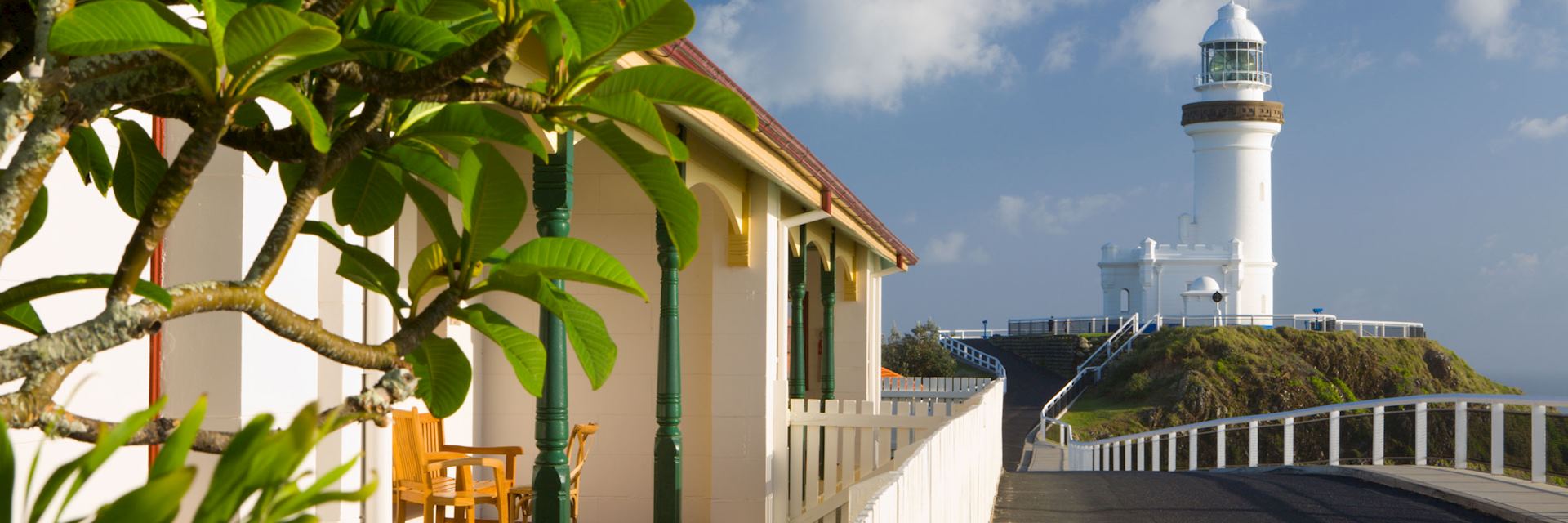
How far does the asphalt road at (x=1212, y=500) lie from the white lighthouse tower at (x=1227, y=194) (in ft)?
162

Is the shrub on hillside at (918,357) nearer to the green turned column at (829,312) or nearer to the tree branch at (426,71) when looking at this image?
the green turned column at (829,312)

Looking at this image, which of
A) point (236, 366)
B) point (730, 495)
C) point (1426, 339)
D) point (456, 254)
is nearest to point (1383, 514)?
point (730, 495)

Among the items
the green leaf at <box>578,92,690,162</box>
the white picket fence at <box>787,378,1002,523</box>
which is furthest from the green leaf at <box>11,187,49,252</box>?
the white picket fence at <box>787,378,1002,523</box>

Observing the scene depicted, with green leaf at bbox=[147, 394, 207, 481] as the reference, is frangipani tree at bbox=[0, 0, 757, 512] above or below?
above

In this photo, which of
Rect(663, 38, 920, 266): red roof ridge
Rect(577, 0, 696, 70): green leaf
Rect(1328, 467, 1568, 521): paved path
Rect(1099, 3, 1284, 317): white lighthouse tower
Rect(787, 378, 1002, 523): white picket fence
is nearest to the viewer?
Rect(577, 0, 696, 70): green leaf

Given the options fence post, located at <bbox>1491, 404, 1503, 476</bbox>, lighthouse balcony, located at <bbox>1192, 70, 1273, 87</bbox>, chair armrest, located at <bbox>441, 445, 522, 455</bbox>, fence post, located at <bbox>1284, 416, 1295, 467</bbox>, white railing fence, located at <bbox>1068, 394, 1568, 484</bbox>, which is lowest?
white railing fence, located at <bbox>1068, 394, 1568, 484</bbox>

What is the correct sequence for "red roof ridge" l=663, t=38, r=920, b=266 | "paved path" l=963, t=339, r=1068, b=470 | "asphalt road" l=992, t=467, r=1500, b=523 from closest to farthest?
1. "red roof ridge" l=663, t=38, r=920, b=266
2. "asphalt road" l=992, t=467, r=1500, b=523
3. "paved path" l=963, t=339, r=1068, b=470

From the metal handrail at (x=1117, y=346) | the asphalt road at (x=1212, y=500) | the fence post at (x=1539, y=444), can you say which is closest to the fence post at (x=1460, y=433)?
the fence post at (x=1539, y=444)

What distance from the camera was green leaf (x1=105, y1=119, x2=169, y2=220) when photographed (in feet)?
5.98

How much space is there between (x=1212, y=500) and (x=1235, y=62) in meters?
55.3

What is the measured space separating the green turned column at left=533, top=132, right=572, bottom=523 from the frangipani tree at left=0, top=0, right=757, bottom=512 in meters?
4.15

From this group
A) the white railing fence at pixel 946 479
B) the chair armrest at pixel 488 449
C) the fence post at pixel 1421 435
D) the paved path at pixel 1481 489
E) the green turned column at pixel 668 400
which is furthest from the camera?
the fence post at pixel 1421 435

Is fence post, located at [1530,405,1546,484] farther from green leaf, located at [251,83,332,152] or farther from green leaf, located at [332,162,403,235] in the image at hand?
green leaf, located at [251,83,332,152]

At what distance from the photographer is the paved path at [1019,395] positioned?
100 ft
